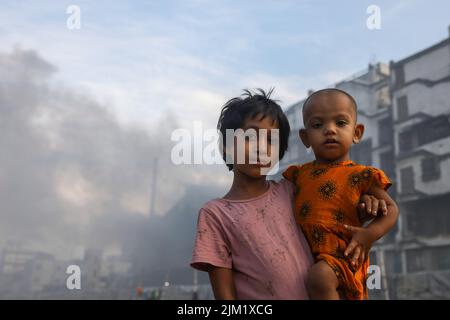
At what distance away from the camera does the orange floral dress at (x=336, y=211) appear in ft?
6.43

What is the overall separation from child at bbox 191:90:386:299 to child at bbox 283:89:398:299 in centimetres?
7

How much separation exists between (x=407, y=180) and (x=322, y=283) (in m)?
36.8

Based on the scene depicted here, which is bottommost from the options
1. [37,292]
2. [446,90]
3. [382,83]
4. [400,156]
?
[37,292]

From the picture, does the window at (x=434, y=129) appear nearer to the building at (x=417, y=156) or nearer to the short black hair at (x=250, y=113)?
the building at (x=417, y=156)

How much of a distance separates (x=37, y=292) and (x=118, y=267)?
48.7ft

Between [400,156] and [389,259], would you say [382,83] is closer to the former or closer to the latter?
[400,156]

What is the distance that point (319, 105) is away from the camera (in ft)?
7.29

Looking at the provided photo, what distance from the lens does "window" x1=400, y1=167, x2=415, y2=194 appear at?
35.3 metres

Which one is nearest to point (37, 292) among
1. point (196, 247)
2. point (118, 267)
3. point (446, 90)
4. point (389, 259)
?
point (118, 267)

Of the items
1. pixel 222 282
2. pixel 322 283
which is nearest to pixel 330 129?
pixel 322 283

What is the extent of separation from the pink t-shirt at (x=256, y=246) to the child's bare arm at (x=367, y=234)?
0.72 ft
